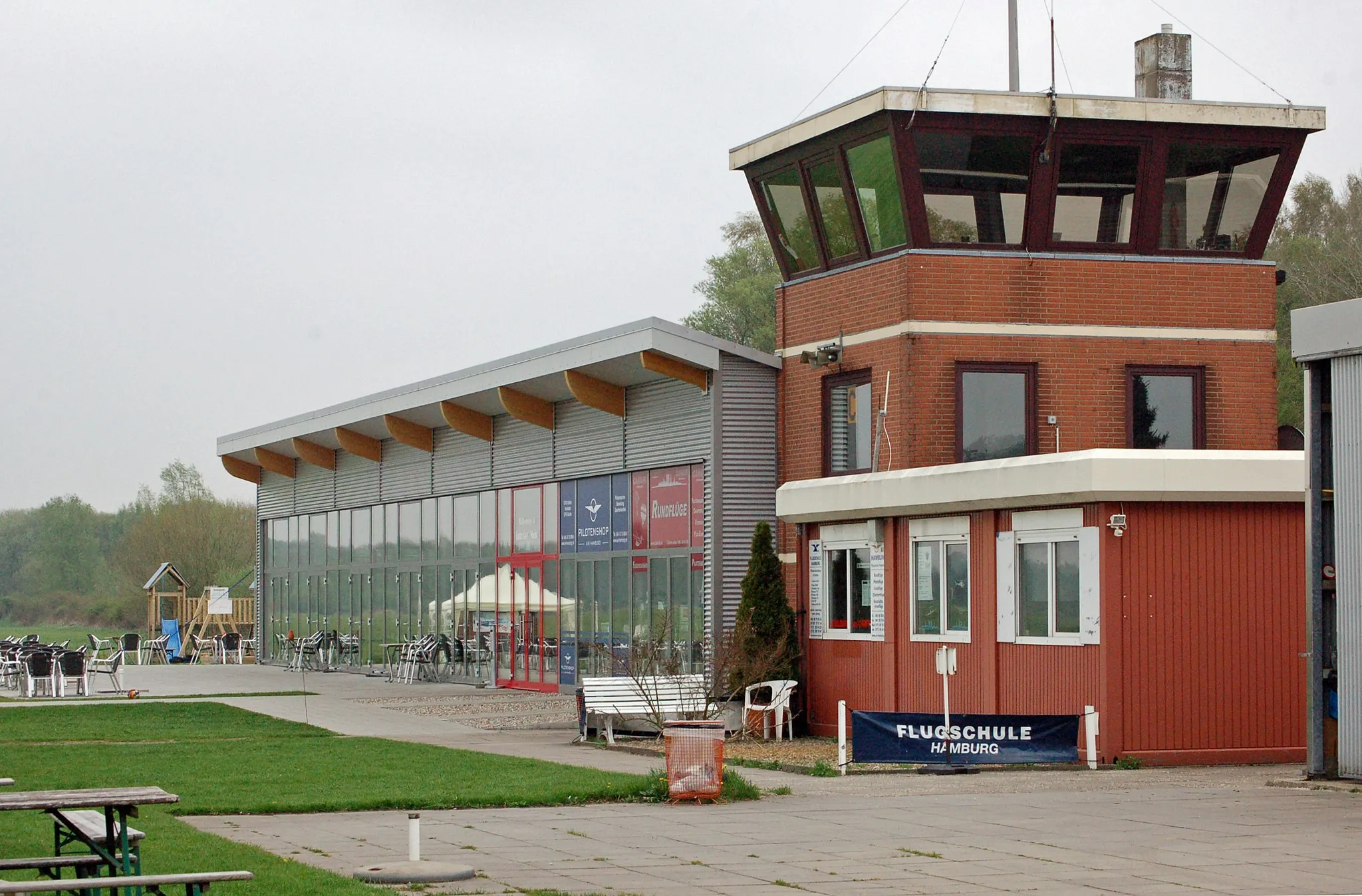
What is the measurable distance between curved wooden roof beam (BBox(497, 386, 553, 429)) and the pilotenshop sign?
14246mm

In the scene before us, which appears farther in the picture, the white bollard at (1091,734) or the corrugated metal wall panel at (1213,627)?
the corrugated metal wall panel at (1213,627)

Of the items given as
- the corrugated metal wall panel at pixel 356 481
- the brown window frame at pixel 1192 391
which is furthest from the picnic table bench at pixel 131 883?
the corrugated metal wall panel at pixel 356 481

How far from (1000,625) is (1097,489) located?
237 centimetres

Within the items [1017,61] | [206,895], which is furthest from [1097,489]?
[206,895]

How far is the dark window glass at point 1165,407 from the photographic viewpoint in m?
23.1

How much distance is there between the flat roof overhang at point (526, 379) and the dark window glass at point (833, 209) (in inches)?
75.6

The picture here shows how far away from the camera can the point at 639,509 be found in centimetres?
2847

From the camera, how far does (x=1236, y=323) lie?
23484 mm

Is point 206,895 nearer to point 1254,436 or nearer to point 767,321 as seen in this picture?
point 1254,436

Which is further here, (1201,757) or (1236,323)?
(1236,323)

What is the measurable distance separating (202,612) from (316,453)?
14.1 m

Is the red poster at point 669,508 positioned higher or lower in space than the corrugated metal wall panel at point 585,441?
lower

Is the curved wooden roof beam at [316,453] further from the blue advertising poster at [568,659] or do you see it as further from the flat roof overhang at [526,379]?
the blue advertising poster at [568,659]

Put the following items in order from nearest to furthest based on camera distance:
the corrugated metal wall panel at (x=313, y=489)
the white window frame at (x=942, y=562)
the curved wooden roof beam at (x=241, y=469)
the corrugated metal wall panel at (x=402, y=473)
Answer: the white window frame at (x=942, y=562) → the corrugated metal wall panel at (x=402, y=473) → the corrugated metal wall panel at (x=313, y=489) → the curved wooden roof beam at (x=241, y=469)
